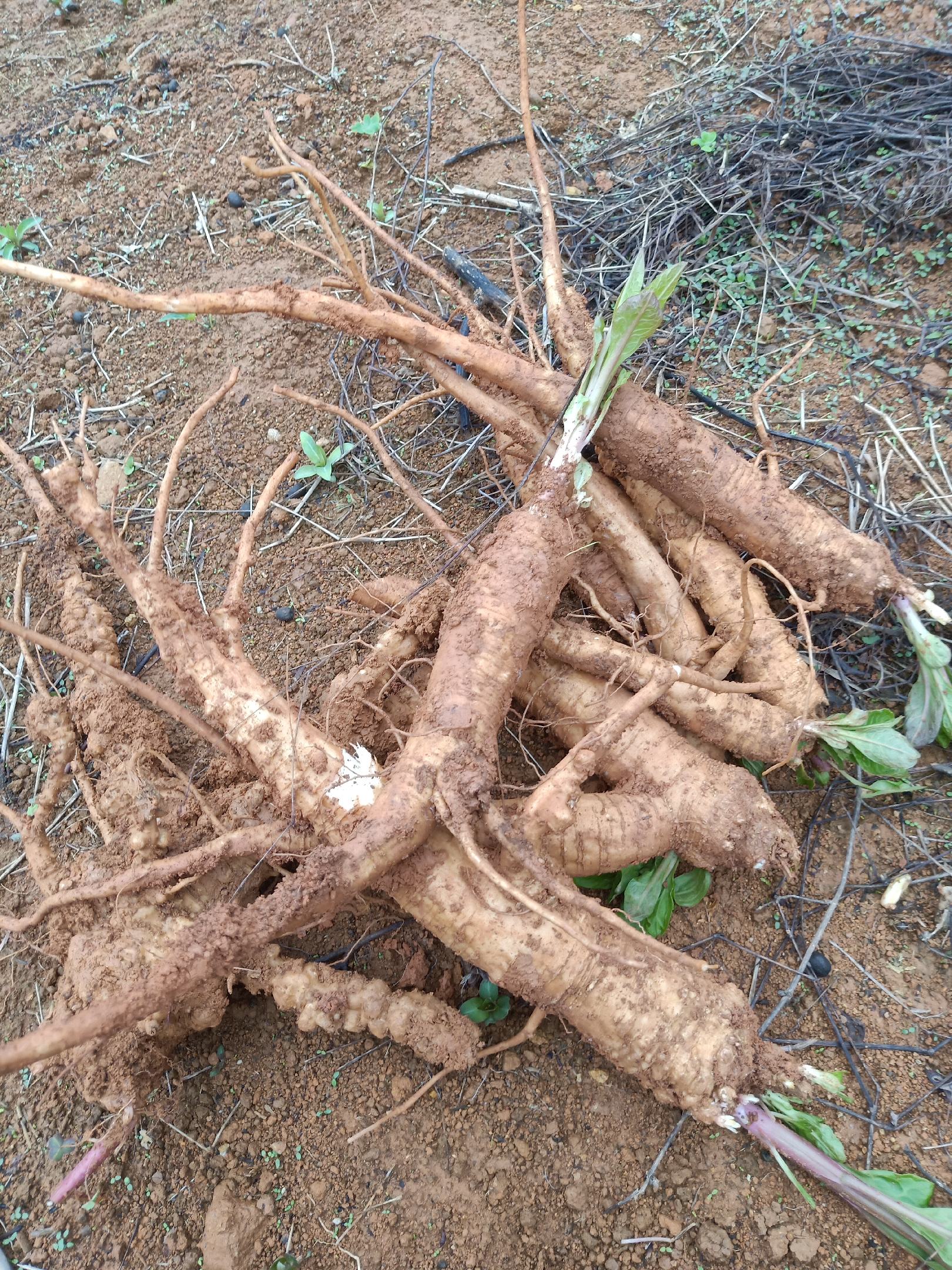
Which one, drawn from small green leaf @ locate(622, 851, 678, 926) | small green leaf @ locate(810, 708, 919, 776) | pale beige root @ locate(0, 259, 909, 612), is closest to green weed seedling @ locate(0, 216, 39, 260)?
pale beige root @ locate(0, 259, 909, 612)

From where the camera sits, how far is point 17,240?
306 centimetres

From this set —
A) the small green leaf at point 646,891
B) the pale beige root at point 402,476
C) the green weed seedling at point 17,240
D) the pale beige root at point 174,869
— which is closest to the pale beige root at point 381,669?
the pale beige root at point 402,476

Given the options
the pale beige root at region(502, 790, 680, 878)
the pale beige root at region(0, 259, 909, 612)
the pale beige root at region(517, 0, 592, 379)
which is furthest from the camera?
the pale beige root at region(517, 0, 592, 379)

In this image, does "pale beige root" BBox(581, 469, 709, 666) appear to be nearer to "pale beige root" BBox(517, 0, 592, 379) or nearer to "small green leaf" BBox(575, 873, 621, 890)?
"pale beige root" BBox(517, 0, 592, 379)

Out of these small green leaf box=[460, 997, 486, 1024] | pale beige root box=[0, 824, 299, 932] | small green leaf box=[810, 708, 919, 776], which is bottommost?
small green leaf box=[460, 997, 486, 1024]

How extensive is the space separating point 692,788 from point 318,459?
65.0 inches

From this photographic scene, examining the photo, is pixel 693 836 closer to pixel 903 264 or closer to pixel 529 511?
pixel 529 511

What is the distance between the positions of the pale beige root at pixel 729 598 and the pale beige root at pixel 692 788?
0.97 ft

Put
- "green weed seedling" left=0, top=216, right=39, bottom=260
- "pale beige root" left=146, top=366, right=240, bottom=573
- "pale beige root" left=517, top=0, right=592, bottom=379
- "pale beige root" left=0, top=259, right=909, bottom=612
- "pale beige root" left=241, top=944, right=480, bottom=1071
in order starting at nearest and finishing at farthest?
"pale beige root" left=241, top=944, right=480, bottom=1071, "pale beige root" left=146, top=366, right=240, bottom=573, "pale beige root" left=0, top=259, right=909, bottom=612, "pale beige root" left=517, top=0, right=592, bottom=379, "green weed seedling" left=0, top=216, right=39, bottom=260

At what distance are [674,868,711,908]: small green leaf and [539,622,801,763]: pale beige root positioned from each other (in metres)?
0.37

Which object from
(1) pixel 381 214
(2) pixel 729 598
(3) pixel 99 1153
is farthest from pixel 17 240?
(3) pixel 99 1153

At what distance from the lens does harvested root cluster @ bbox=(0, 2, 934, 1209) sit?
1.74m

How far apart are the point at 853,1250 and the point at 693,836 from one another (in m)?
0.95

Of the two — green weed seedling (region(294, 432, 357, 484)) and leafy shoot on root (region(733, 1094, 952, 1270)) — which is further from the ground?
green weed seedling (region(294, 432, 357, 484))
